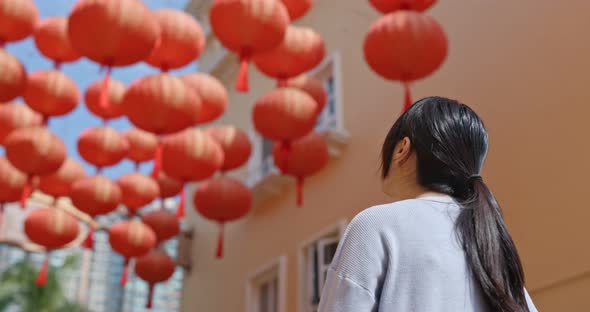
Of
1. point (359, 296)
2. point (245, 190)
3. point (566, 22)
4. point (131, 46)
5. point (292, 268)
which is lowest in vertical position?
point (359, 296)

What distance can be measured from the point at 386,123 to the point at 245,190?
1870mm

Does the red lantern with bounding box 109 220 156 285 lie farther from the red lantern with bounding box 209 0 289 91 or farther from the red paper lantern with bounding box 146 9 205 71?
the red lantern with bounding box 209 0 289 91

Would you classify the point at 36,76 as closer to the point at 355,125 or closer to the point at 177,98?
the point at 177,98

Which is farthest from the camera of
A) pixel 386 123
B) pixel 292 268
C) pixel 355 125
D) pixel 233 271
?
pixel 233 271

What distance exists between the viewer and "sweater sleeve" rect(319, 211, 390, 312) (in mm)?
1723

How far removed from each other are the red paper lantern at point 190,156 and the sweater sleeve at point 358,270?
5.90m

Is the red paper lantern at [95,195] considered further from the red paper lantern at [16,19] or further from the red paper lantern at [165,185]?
the red paper lantern at [16,19]

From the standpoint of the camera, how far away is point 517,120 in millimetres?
7125

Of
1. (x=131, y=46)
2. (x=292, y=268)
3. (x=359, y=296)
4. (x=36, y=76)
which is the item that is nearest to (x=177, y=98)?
(x=131, y=46)

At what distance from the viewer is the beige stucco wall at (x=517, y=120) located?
6270 mm

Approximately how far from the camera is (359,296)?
5.65ft

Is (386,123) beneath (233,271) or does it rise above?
above

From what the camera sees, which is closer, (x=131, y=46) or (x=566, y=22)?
(x=131, y=46)

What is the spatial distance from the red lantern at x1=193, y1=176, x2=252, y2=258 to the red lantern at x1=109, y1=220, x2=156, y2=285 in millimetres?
1219
